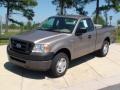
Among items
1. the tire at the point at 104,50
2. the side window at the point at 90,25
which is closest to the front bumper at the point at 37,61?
the side window at the point at 90,25

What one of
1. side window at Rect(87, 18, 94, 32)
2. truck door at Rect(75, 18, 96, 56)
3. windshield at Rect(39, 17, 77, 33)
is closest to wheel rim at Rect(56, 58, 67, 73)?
truck door at Rect(75, 18, 96, 56)

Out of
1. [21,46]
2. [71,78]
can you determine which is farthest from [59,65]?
[21,46]

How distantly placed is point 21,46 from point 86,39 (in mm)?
2544

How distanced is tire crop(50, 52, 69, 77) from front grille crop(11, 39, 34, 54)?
78 centimetres

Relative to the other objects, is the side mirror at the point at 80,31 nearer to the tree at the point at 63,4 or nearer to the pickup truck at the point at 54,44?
→ the pickup truck at the point at 54,44

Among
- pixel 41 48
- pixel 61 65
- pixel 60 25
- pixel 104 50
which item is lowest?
pixel 61 65

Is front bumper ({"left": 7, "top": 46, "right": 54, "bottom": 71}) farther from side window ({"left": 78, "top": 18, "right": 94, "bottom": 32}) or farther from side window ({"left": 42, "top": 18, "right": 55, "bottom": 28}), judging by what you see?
side window ({"left": 78, "top": 18, "right": 94, "bottom": 32})

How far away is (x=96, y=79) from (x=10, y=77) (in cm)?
254

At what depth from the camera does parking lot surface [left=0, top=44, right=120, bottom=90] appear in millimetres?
7418

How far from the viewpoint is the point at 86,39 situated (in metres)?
9.55

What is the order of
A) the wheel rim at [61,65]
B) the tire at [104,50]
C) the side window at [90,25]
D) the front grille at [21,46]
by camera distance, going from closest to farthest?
the front grille at [21,46] → the wheel rim at [61,65] → the side window at [90,25] → the tire at [104,50]

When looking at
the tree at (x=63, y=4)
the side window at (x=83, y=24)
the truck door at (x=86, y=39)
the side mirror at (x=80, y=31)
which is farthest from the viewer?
the tree at (x=63, y=4)

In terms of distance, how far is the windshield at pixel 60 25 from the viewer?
905 centimetres

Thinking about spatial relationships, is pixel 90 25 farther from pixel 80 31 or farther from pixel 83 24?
pixel 80 31
